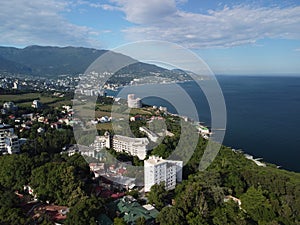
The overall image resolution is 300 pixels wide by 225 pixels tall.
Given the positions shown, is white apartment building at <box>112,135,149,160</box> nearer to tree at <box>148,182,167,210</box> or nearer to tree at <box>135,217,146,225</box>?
tree at <box>148,182,167,210</box>

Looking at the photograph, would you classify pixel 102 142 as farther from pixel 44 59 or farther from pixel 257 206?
pixel 44 59

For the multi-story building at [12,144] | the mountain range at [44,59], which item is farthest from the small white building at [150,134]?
the mountain range at [44,59]

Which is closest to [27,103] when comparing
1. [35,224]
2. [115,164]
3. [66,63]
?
[115,164]

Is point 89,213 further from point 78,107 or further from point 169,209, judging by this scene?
point 78,107

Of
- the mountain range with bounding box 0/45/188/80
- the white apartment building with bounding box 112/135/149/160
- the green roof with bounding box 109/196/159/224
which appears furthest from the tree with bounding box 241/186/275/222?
the mountain range with bounding box 0/45/188/80

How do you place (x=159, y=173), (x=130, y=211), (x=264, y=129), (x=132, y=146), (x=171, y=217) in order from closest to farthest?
(x=171, y=217) < (x=130, y=211) < (x=159, y=173) < (x=132, y=146) < (x=264, y=129)

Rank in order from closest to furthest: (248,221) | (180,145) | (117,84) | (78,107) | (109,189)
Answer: (248,221) → (109,189) → (180,145) → (78,107) → (117,84)

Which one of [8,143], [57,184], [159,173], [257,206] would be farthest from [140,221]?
[8,143]
